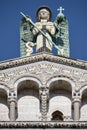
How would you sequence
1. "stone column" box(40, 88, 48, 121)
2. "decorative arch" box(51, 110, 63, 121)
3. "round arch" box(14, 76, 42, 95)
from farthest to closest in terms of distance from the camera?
"round arch" box(14, 76, 42, 95), "decorative arch" box(51, 110, 63, 121), "stone column" box(40, 88, 48, 121)

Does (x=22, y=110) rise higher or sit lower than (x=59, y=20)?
lower

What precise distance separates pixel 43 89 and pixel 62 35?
3567 millimetres

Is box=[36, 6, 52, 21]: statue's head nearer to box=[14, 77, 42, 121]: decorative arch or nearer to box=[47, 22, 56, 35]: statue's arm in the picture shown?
box=[47, 22, 56, 35]: statue's arm

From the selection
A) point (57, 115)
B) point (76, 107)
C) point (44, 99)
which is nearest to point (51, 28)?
point (44, 99)

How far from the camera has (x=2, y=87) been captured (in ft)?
85.9

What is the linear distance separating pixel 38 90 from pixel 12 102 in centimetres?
90

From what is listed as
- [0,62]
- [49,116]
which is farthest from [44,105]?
[0,62]

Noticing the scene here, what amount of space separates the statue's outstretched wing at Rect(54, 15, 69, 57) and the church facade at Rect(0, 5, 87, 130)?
5.44 feet

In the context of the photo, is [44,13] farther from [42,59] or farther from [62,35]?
[42,59]

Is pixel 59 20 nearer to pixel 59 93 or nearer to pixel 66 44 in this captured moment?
pixel 66 44

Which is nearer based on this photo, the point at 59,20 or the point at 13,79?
the point at 13,79

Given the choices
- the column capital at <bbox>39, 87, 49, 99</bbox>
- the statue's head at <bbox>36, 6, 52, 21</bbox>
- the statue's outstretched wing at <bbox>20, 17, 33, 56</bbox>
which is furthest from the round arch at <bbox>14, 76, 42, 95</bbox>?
the statue's head at <bbox>36, 6, 52, 21</bbox>

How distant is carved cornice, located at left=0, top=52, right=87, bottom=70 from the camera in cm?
2681

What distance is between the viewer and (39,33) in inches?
1131
